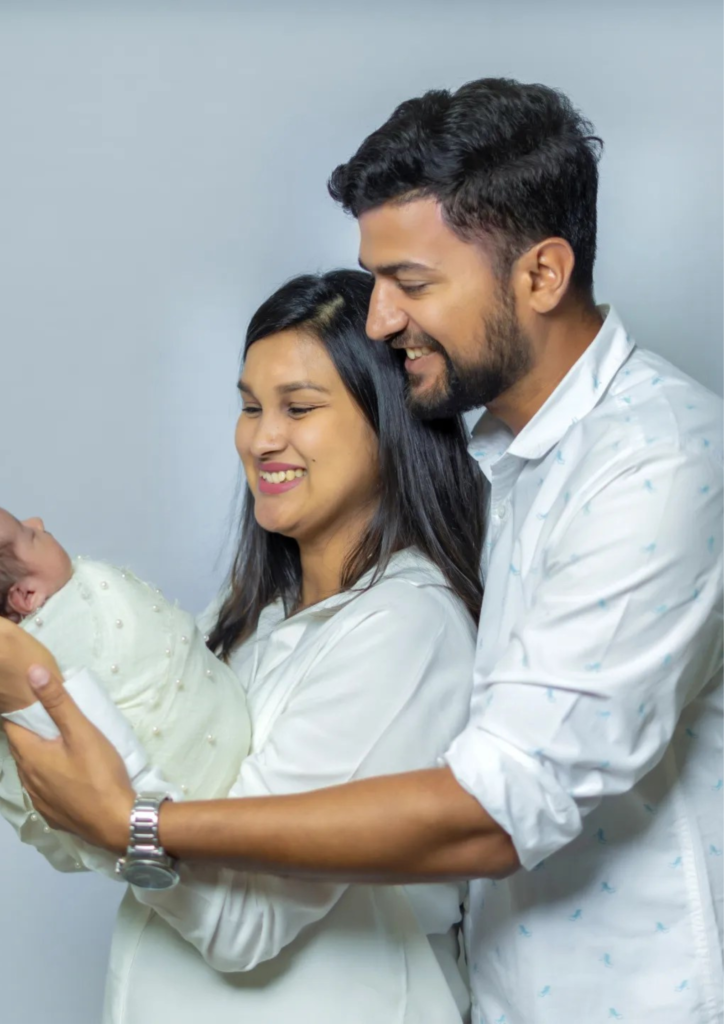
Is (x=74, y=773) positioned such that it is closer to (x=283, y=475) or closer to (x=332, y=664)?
(x=332, y=664)

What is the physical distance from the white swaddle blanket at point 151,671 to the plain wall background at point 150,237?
1067mm

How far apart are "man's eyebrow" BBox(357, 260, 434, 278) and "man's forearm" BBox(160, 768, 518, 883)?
0.71m

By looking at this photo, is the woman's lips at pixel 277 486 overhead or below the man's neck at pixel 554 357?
below

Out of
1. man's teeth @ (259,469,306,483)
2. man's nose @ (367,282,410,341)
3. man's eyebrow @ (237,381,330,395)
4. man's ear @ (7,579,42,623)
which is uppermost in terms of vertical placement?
man's nose @ (367,282,410,341)

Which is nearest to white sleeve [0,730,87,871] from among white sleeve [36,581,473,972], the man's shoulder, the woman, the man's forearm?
the woman

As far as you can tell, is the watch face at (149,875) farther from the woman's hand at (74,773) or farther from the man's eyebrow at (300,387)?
the man's eyebrow at (300,387)

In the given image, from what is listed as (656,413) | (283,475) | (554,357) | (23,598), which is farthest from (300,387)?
(656,413)

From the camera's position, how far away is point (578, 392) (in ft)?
5.76

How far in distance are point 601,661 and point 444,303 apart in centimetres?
58

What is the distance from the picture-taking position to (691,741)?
1.71m

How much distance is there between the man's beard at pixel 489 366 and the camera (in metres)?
1.81

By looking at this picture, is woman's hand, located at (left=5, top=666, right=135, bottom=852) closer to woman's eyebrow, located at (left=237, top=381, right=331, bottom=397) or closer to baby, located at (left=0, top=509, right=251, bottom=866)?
baby, located at (left=0, top=509, right=251, bottom=866)

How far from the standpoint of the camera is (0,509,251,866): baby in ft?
5.94

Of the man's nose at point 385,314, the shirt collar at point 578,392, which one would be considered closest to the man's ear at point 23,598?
the man's nose at point 385,314
